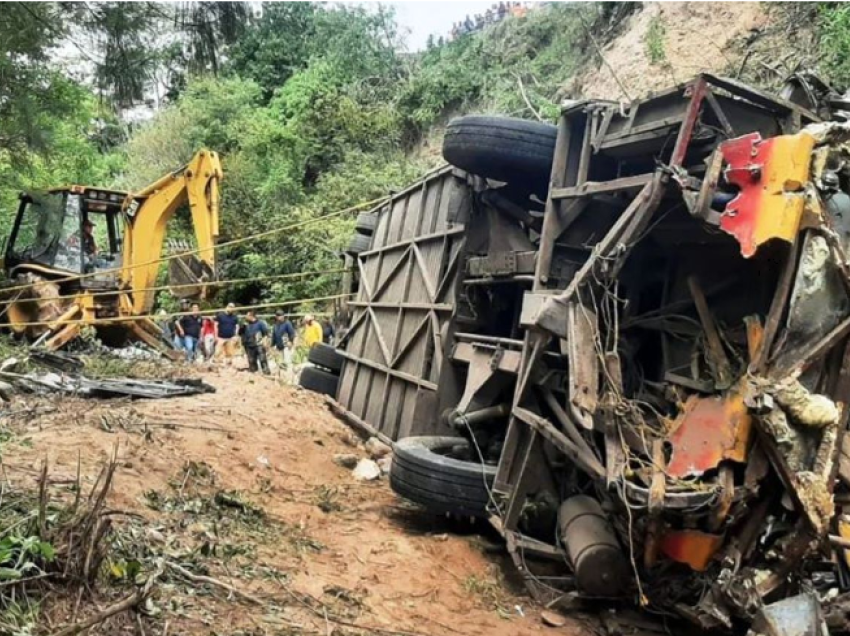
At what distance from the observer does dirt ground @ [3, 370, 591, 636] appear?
3891mm

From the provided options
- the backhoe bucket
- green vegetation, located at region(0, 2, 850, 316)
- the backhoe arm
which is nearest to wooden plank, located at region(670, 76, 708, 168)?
the backhoe bucket

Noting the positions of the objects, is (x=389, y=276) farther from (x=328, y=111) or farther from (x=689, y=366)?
(x=328, y=111)

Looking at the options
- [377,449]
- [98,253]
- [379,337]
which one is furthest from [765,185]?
[98,253]

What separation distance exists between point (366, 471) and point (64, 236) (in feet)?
26.4

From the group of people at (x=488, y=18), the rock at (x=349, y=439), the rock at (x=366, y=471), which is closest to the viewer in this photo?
the rock at (x=366, y=471)

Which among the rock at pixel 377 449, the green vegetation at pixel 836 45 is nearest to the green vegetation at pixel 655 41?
the green vegetation at pixel 836 45

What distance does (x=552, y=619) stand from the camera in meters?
4.61

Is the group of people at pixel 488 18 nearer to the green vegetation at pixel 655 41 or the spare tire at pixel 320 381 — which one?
the green vegetation at pixel 655 41

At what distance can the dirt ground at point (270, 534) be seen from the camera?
12.8 feet

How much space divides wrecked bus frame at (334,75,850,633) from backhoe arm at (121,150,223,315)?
7362 millimetres

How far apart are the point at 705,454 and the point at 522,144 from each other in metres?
3.00

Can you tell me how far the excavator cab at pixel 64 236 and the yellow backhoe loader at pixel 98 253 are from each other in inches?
0.6

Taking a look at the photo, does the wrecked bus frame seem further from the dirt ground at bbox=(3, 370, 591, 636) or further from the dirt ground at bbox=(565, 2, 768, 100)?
the dirt ground at bbox=(565, 2, 768, 100)

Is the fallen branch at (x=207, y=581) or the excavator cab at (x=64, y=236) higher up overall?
the excavator cab at (x=64, y=236)
